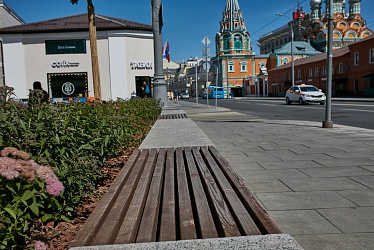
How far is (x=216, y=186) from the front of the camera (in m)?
3.22

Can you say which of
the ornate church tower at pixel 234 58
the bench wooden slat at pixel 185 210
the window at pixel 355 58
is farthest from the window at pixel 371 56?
the ornate church tower at pixel 234 58

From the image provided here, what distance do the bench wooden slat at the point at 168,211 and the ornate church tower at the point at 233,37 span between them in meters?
88.6

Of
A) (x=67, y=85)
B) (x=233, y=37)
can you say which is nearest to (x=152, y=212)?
(x=67, y=85)

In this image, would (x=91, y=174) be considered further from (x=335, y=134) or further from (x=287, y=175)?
(x=335, y=134)

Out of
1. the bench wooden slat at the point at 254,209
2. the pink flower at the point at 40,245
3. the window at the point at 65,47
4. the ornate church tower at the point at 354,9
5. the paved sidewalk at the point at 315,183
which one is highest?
the ornate church tower at the point at 354,9

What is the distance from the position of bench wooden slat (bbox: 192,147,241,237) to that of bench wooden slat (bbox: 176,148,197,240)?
169 mm

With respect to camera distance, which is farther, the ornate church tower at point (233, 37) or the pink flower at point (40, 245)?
the ornate church tower at point (233, 37)

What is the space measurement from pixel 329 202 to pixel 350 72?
161 feet

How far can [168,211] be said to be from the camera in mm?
2684

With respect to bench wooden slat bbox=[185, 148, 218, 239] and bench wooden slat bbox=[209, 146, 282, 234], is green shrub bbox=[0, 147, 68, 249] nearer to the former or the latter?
bench wooden slat bbox=[185, 148, 218, 239]

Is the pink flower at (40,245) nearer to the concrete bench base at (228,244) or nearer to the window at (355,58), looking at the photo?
the concrete bench base at (228,244)

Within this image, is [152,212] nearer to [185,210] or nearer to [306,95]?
[185,210]

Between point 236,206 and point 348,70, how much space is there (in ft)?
167

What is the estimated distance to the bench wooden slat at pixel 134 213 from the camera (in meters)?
2.19
